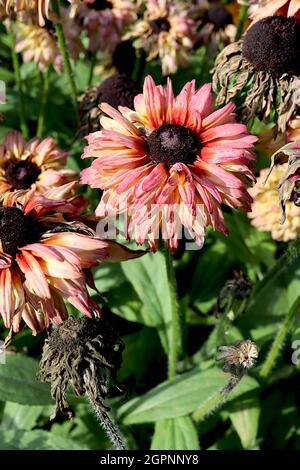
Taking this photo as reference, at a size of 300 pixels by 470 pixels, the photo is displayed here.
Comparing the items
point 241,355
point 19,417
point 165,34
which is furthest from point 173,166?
point 165,34

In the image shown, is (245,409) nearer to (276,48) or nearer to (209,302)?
(209,302)

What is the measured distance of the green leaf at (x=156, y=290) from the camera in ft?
7.40

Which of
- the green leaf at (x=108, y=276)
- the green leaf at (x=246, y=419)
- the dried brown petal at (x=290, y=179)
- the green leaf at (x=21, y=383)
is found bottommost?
the green leaf at (x=246, y=419)

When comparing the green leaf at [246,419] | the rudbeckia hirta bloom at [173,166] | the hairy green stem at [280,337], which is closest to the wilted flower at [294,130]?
the rudbeckia hirta bloom at [173,166]

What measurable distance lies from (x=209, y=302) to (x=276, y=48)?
1.12 metres

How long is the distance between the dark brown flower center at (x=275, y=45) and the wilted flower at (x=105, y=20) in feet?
2.91

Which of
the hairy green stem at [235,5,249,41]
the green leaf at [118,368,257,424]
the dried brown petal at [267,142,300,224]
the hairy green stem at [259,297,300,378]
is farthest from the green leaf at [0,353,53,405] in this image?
the hairy green stem at [235,5,249,41]

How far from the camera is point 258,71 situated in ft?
5.95

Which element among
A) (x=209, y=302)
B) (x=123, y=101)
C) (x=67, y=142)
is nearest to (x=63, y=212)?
(x=123, y=101)

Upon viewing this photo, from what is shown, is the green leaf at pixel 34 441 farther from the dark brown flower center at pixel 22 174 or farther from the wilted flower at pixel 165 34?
the wilted flower at pixel 165 34

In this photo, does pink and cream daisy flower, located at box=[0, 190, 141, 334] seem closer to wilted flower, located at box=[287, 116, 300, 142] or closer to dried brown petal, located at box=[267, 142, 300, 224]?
dried brown petal, located at box=[267, 142, 300, 224]

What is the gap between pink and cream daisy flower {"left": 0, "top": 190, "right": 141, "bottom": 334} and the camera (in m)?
1.34
